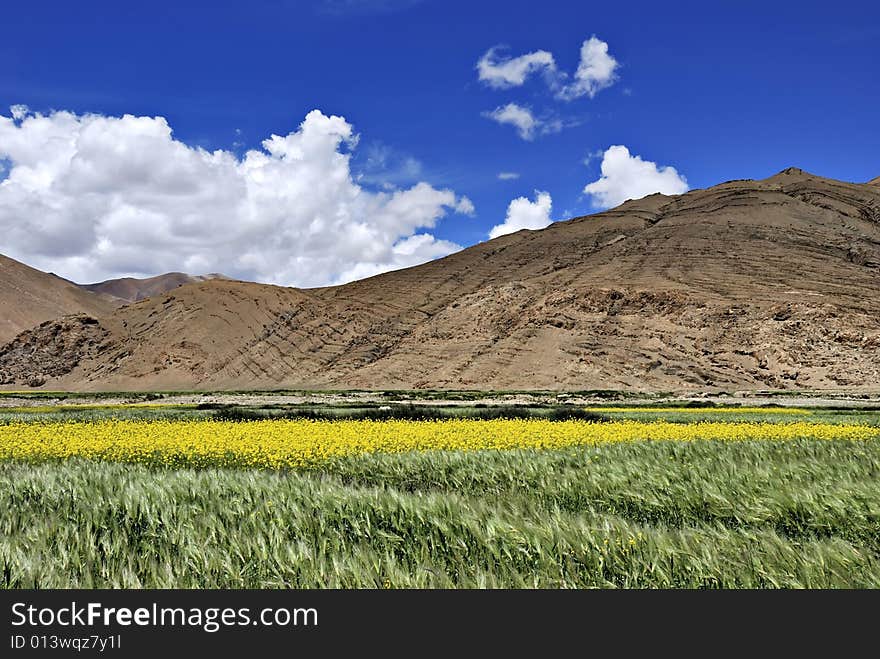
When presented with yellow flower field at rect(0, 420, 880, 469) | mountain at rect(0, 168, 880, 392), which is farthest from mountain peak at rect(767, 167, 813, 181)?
yellow flower field at rect(0, 420, 880, 469)

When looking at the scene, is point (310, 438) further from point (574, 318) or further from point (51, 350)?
point (51, 350)

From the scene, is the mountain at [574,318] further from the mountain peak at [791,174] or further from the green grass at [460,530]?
the green grass at [460,530]

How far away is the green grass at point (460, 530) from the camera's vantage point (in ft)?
18.2

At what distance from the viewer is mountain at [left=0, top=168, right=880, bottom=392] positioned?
8462 cm

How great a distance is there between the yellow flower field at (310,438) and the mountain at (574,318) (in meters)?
58.6

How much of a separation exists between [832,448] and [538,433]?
9.03 m

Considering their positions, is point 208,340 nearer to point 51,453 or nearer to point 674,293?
point 674,293

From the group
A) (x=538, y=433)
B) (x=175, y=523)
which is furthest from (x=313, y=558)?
(x=538, y=433)

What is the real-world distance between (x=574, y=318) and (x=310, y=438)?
77.8 m

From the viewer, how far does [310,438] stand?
64.8 ft

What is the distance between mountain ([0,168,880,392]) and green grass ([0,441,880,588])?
71405 mm

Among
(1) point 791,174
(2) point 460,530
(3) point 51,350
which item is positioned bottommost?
(2) point 460,530

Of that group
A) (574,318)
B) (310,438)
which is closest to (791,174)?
(574,318)

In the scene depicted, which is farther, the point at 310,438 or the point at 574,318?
the point at 574,318
